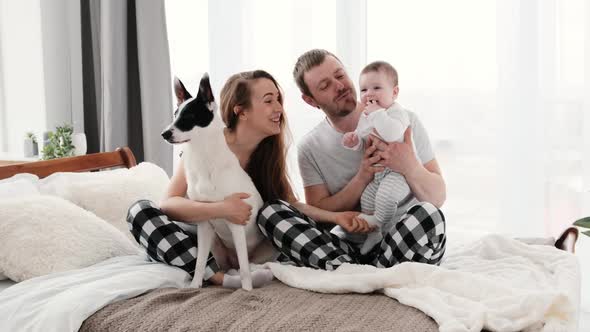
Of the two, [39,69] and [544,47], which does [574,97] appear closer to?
[544,47]

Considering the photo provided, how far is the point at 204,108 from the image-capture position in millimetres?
1665

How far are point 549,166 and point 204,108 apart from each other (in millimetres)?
1732

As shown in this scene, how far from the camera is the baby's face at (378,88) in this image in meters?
1.99

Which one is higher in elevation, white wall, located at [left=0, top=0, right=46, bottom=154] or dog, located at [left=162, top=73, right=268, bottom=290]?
white wall, located at [left=0, top=0, right=46, bottom=154]

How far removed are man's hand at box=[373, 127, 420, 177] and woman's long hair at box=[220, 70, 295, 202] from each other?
0.31m

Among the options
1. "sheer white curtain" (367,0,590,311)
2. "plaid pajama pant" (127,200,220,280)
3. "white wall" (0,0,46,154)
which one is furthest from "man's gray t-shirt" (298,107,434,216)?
"white wall" (0,0,46,154)

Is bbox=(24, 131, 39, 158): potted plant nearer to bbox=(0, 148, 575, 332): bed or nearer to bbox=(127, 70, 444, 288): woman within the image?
bbox=(127, 70, 444, 288): woman

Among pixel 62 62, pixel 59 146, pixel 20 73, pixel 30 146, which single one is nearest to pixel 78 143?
pixel 59 146

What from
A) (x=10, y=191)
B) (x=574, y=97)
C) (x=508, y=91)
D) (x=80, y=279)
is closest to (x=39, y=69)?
(x=10, y=191)

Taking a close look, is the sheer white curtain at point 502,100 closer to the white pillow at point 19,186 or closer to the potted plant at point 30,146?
the white pillow at point 19,186

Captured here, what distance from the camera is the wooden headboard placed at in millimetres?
2365

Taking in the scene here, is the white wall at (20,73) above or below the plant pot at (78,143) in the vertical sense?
above

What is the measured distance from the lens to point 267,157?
1.96 m

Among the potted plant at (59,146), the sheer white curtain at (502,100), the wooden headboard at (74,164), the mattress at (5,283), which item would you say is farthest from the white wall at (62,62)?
the mattress at (5,283)
